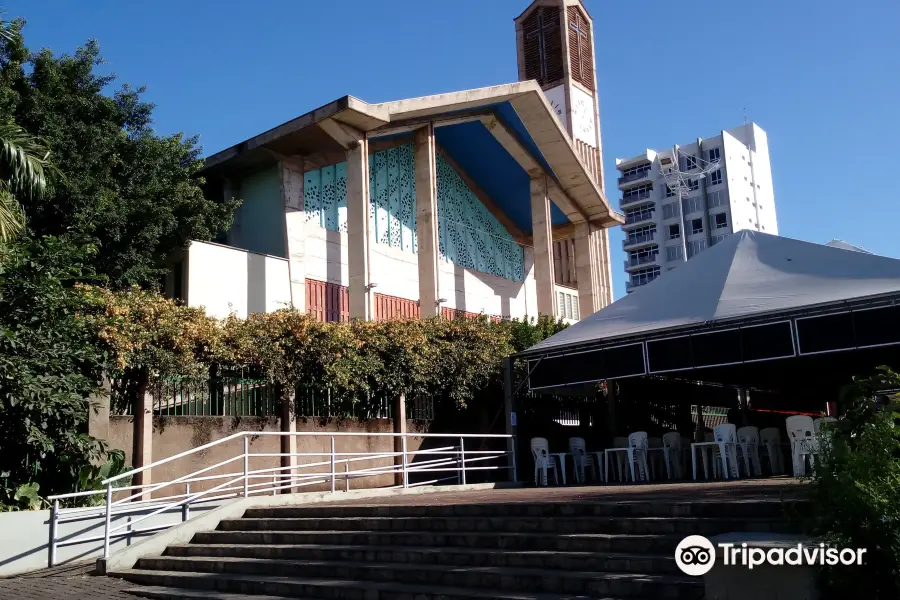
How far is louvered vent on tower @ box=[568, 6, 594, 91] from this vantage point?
34688 millimetres

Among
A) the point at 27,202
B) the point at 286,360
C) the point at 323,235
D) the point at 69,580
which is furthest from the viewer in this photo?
the point at 323,235

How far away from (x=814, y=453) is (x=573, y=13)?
33190 mm

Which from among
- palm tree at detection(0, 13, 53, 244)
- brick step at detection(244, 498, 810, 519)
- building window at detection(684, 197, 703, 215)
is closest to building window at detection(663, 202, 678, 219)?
building window at detection(684, 197, 703, 215)

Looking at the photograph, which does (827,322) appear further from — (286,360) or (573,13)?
(573,13)

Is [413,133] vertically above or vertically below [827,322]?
above

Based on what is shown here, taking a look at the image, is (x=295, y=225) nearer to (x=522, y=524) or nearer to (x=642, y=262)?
(x=522, y=524)

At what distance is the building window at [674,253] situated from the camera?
83.9 m

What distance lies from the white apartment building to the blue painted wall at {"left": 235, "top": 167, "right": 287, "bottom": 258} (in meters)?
65.0

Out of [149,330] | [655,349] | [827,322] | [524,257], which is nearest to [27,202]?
[149,330]

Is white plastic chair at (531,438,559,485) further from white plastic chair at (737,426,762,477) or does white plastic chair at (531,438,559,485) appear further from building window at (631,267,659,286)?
building window at (631,267,659,286)

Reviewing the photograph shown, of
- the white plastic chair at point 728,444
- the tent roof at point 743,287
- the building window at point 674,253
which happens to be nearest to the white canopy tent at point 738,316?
the tent roof at point 743,287

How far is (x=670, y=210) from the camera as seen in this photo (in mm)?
84875

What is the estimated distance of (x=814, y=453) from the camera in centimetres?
572

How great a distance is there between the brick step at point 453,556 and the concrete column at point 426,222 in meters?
12.0
